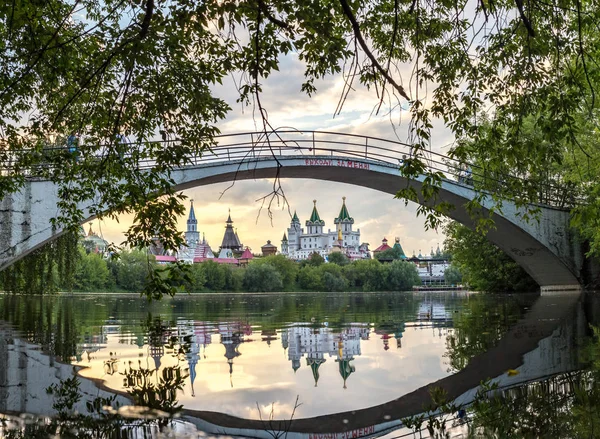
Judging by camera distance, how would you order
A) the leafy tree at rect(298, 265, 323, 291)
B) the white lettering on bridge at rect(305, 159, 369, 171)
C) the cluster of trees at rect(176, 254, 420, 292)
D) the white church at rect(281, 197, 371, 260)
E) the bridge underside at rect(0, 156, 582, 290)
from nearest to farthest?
1. the bridge underside at rect(0, 156, 582, 290)
2. the white lettering on bridge at rect(305, 159, 369, 171)
3. the cluster of trees at rect(176, 254, 420, 292)
4. the leafy tree at rect(298, 265, 323, 291)
5. the white church at rect(281, 197, 371, 260)

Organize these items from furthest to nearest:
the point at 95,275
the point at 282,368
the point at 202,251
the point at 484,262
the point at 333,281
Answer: the point at 202,251 < the point at 333,281 < the point at 95,275 < the point at 484,262 < the point at 282,368

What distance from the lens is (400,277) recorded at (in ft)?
322

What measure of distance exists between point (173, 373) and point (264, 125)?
96.0 inches

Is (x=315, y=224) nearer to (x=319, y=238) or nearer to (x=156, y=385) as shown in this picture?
(x=319, y=238)

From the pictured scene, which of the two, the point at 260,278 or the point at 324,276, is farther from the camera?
the point at 324,276

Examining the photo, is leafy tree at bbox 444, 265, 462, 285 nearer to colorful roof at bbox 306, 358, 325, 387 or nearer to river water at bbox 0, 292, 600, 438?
river water at bbox 0, 292, 600, 438

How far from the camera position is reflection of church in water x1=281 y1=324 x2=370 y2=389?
212 inches

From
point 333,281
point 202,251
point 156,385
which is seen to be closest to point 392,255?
Answer: point 202,251

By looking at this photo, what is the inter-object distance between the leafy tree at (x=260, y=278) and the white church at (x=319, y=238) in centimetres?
9461

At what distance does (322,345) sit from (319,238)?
176707 millimetres

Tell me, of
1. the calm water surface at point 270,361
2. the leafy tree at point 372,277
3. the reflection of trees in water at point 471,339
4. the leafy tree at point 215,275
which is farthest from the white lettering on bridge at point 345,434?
the leafy tree at point 372,277

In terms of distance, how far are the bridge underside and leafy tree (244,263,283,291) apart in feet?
199

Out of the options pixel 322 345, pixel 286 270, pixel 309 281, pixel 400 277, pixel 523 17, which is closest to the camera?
pixel 523 17

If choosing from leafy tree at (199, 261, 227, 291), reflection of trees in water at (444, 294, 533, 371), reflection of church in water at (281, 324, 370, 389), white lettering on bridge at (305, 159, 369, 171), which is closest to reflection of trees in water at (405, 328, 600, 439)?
reflection of trees in water at (444, 294, 533, 371)
